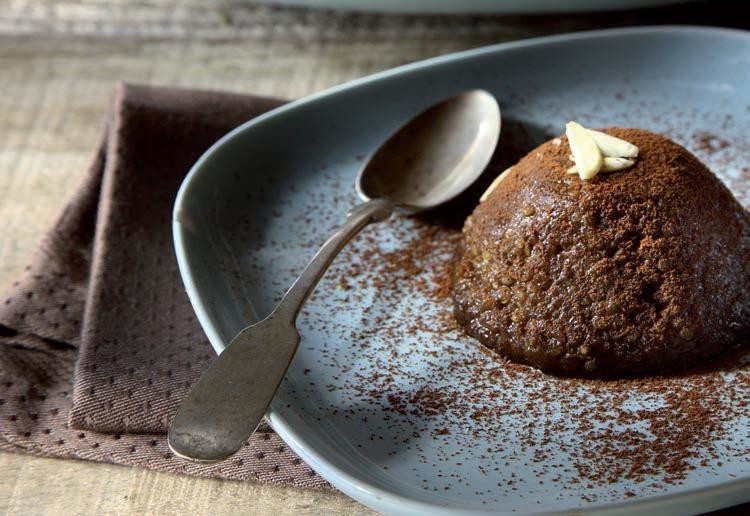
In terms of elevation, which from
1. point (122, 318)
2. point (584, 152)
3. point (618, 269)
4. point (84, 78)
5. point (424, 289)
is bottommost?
point (84, 78)

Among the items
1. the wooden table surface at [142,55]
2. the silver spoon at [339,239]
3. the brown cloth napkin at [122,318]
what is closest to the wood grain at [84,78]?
the wooden table surface at [142,55]

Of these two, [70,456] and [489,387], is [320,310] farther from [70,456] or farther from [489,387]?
[70,456]

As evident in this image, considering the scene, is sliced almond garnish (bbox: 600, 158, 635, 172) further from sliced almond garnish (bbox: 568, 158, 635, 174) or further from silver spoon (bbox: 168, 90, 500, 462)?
silver spoon (bbox: 168, 90, 500, 462)

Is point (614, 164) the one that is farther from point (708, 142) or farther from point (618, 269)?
point (708, 142)

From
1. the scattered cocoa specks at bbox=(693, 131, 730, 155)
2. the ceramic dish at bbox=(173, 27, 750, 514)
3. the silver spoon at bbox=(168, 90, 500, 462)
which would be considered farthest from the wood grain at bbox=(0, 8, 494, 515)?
the scattered cocoa specks at bbox=(693, 131, 730, 155)

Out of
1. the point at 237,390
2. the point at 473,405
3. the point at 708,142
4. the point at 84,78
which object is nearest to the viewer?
the point at 237,390

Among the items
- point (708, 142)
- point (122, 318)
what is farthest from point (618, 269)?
point (122, 318)

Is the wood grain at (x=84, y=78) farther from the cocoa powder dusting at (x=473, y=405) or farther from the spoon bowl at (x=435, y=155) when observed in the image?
the cocoa powder dusting at (x=473, y=405)
